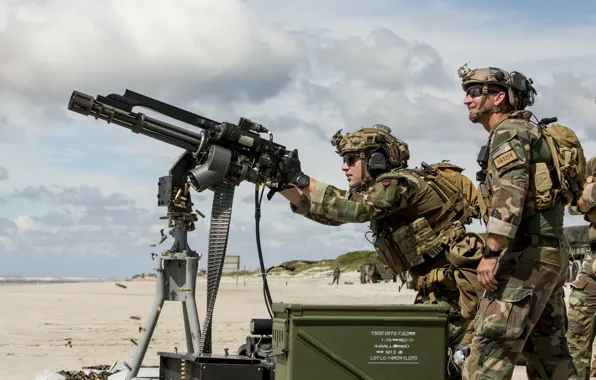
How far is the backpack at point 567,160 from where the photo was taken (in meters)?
5.88

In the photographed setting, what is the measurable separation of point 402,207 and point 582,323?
11.0 ft

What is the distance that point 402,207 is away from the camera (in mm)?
6750

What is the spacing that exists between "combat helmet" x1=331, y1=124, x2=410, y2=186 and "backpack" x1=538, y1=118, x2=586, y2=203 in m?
1.35

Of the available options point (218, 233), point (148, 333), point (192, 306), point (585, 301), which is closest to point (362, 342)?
point (218, 233)

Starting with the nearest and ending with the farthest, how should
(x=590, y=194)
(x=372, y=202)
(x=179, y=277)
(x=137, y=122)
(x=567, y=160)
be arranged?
(x=567, y=160)
(x=372, y=202)
(x=137, y=122)
(x=179, y=277)
(x=590, y=194)

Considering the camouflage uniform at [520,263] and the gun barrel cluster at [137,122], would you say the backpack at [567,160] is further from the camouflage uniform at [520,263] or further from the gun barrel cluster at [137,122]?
the gun barrel cluster at [137,122]

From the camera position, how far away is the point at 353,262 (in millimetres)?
58625

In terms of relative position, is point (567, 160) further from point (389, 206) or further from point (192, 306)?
point (192, 306)

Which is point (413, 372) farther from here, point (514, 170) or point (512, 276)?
point (514, 170)

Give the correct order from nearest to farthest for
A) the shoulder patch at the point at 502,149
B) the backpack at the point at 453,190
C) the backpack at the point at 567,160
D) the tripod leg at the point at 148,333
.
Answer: the shoulder patch at the point at 502,149, the backpack at the point at 567,160, the backpack at the point at 453,190, the tripod leg at the point at 148,333

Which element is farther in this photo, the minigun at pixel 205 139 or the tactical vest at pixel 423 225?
the minigun at pixel 205 139

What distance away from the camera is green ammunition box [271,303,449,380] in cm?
577

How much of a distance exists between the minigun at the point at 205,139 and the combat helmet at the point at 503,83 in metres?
1.73

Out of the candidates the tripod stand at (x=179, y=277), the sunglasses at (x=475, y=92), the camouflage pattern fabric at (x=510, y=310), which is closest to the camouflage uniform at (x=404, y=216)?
the camouflage pattern fabric at (x=510, y=310)
